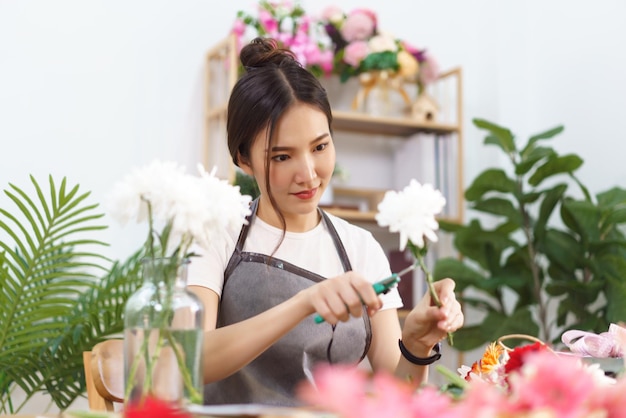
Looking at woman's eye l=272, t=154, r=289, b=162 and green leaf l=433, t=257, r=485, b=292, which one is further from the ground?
woman's eye l=272, t=154, r=289, b=162

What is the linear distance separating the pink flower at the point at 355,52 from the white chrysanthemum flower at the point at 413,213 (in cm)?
239

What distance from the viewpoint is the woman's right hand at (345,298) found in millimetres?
1036

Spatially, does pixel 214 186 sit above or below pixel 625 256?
above

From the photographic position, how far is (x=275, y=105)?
152cm

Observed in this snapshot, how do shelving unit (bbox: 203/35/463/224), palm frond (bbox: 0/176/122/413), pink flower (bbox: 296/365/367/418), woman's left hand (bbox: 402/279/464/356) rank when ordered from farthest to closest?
shelving unit (bbox: 203/35/463/224) → palm frond (bbox: 0/176/122/413) → woman's left hand (bbox: 402/279/464/356) → pink flower (bbox: 296/365/367/418)

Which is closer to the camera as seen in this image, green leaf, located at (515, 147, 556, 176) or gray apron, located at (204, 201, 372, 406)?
gray apron, located at (204, 201, 372, 406)

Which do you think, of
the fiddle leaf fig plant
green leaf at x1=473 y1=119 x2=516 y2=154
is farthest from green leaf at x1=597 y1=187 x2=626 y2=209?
green leaf at x1=473 y1=119 x2=516 y2=154

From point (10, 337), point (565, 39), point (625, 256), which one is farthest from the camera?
point (565, 39)

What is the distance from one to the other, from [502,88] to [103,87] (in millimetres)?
1785

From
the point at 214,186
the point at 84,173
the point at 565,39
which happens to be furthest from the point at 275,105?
the point at 565,39

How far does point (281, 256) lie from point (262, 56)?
40cm

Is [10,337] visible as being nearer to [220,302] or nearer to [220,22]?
[220,302]

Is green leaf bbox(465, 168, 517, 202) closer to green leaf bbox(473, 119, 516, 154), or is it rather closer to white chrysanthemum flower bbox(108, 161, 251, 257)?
green leaf bbox(473, 119, 516, 154)

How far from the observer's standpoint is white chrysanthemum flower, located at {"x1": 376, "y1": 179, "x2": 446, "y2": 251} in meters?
0.94
